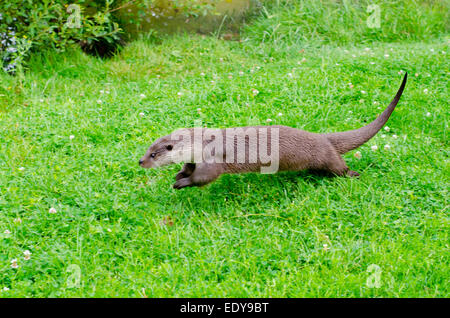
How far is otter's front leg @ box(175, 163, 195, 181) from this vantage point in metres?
3.32

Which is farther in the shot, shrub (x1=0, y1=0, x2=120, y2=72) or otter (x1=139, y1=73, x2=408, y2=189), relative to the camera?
shrub (x1=0, y1=0, x2=120, y2=72)

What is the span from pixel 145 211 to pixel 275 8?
14.8 feet

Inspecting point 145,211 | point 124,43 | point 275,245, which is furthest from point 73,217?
point 124,43

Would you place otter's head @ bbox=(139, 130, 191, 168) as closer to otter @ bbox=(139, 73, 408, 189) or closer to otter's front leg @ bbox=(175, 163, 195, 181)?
otter @ bbox=(139, 73, 408, 189)

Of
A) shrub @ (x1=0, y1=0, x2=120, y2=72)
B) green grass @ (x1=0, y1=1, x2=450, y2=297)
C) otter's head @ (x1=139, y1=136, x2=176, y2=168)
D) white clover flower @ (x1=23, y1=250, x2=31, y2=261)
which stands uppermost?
shrub @ (x1=0, y1=0, x2=120, y2=72)

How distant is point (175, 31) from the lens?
6.74m

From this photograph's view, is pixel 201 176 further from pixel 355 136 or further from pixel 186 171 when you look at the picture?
pixel 355 136

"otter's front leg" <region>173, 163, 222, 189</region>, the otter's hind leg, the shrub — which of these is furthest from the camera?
the shrub

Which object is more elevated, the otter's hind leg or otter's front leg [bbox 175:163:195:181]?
the otter's hind leg

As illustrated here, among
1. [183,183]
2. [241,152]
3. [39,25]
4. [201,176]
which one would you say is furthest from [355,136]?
[39,25]

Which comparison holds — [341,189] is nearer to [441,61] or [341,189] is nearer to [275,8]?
[441,61]

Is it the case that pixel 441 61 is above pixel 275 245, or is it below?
above

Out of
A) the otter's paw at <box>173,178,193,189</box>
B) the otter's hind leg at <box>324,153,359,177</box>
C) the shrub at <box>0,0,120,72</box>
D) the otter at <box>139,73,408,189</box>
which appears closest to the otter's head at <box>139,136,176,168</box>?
the otter at <box>139,73,408,189</box>
